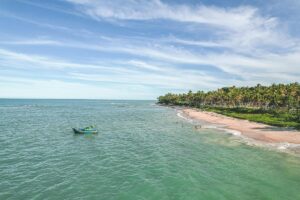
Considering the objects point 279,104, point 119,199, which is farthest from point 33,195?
point 279,104

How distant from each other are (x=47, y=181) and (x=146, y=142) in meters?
24.0

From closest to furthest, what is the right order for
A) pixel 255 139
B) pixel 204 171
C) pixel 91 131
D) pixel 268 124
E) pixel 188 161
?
1. pixel 204 171
2. pixel 188 161
3. pixel 255 139
4. pixel 91 131
5. pixel 268 124

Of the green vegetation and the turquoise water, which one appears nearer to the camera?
the turquoise water

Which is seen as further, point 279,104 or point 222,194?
point 279,104

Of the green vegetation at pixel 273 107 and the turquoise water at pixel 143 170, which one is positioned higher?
the green vegetation at pixel 273 107

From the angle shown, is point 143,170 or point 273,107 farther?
point 273,107

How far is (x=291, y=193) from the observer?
24.1 meters

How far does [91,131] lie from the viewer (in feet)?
186

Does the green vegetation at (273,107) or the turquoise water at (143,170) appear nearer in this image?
the turquoise water at (143,170)

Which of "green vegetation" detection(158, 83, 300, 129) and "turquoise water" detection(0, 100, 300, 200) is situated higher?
"green vegetation" detection(158, 83, 300, 129)

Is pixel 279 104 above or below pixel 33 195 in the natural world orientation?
above

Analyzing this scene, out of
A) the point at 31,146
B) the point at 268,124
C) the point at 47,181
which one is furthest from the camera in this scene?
the point at 268,124

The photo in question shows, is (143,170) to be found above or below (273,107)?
below

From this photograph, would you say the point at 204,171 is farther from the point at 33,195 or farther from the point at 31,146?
the point at 31,146
